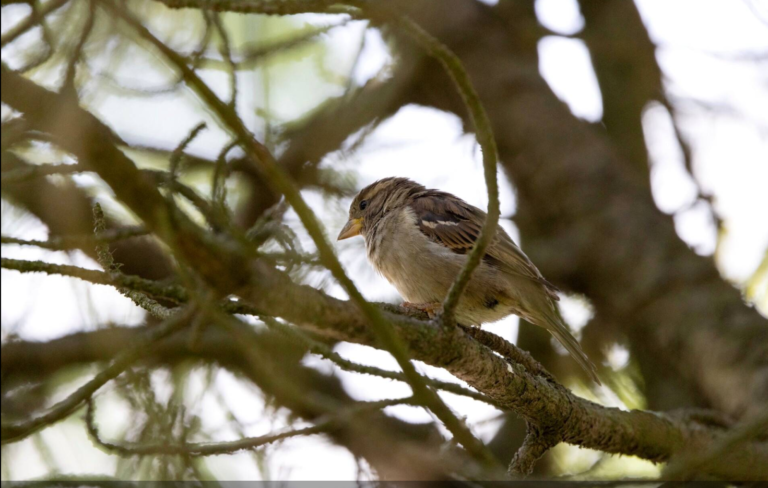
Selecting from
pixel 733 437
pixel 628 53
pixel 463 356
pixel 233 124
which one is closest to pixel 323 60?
pixel 628 53

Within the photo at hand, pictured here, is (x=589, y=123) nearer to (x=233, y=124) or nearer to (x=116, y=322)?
(x=116, y=322)

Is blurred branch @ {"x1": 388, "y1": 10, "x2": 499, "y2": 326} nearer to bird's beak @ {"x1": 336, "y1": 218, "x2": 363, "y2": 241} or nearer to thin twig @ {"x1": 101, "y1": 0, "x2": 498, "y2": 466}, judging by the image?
thin twig @ {"x1": 101, "y1": 0, "x2": 498, "y2": 466}

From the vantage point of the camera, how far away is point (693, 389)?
19.0 ft

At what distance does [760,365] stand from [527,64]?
394 cm

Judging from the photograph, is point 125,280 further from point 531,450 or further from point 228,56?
point 531,450

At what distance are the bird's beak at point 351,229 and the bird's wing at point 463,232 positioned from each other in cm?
61

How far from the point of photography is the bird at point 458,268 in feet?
16.3

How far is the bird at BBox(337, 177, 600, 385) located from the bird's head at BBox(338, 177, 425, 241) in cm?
37

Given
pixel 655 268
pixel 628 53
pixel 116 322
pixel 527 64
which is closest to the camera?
pixel 116 322

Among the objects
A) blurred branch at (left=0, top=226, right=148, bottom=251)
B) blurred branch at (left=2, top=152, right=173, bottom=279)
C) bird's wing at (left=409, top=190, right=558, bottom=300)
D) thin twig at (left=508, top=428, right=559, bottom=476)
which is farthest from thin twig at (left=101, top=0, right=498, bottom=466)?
bird's wing at (left=409, top=190, right=558, bottom=300)

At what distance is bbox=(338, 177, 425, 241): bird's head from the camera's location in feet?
20.3

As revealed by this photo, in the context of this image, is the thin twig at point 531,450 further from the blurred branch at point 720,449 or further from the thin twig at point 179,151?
the thin twig at point 179,151

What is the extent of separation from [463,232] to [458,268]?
405mm

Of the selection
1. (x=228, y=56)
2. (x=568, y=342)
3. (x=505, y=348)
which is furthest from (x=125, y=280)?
(x=568, y=342)
